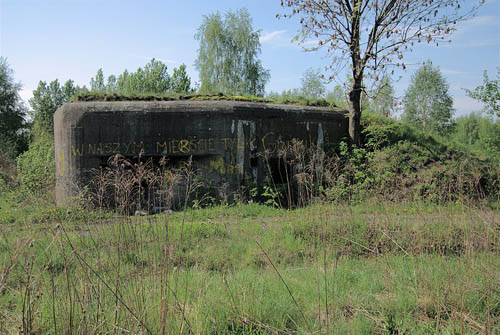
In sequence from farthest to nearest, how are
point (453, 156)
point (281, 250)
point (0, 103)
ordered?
point (0, 103)
point (453, 156)
point (281, 250)

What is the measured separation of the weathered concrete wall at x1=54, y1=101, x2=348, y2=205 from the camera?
8.86 m

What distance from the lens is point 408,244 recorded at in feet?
14.8

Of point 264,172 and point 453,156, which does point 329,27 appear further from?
point 453,156

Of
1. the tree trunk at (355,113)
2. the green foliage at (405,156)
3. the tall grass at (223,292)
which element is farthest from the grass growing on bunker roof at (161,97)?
the tall grass at (223,292)

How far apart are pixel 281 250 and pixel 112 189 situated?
17.2 feet

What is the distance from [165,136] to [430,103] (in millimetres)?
27973

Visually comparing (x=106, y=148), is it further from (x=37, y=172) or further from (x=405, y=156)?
(x=405, y=156)

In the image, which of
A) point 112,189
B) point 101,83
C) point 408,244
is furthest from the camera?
point 101,83

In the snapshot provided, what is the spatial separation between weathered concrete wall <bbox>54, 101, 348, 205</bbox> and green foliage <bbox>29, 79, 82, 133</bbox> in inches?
851

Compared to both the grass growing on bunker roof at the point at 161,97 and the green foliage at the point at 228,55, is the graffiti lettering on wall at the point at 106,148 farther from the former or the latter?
the green foliage at the point at 228,55

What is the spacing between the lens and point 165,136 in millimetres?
9047

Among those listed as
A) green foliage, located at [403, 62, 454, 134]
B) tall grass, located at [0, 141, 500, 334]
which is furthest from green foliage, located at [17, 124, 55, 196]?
green foliage, located at [403, 62, 454, 134]

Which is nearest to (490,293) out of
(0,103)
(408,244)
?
(408,244)

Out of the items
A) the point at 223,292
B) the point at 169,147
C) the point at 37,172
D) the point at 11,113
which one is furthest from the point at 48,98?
the point at 223,292
